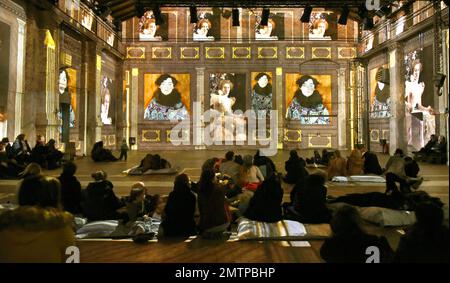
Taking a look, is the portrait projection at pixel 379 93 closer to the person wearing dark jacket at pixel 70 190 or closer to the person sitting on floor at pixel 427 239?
the person wearing dark jacket at pixel 70 190

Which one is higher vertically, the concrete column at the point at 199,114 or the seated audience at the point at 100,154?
the concrete column at the point at 199,114

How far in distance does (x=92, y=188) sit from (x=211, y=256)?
95.9 inches

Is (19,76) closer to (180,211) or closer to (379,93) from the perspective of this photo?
(180,211)

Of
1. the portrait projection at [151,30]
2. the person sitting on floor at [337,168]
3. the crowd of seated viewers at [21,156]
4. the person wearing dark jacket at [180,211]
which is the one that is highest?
the portrait projection at [151,30]

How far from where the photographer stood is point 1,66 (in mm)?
12625

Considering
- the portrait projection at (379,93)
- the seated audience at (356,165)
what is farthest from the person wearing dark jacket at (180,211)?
the portrait projection at (379,93)

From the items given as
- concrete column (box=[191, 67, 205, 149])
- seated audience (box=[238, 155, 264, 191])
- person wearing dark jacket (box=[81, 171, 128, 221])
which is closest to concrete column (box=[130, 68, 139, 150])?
concrete column (box=[191, 67, 205, 149])

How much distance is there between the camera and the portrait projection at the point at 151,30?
25328 millimetres

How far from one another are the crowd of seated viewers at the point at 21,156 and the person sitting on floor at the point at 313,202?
7.39m

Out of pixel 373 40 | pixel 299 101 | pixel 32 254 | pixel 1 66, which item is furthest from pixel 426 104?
pixel 32 254

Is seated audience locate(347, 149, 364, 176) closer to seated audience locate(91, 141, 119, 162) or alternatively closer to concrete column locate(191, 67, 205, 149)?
seated audience locate(91, 141, 119, 162)

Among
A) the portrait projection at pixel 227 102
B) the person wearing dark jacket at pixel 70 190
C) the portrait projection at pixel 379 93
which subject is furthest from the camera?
the portrait projection at pixel 227 102

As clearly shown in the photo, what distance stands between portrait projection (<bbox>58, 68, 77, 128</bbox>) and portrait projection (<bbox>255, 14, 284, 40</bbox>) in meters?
12.1
